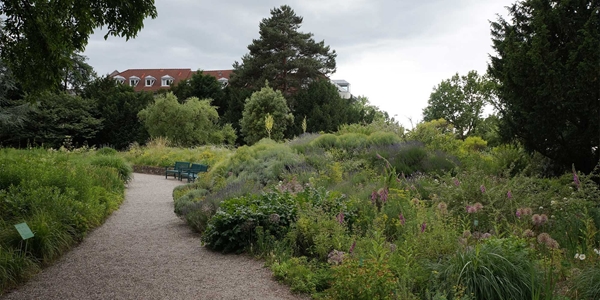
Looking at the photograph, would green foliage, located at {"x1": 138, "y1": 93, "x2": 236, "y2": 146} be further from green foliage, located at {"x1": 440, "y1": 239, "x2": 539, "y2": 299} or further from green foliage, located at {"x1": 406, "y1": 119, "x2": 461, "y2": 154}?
green foliage, located at {"x1": 440, "y1": 239, "x2": 539, "y2": 299}

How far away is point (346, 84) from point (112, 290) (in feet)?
242

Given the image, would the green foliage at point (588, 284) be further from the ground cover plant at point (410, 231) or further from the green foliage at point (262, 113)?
the green foliage at point (262, 113)

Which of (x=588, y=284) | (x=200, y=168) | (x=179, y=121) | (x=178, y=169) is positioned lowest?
(x=178, y=169)

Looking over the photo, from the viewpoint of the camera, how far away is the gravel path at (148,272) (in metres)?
4.34

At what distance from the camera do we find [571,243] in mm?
4719

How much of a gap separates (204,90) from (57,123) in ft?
37.5

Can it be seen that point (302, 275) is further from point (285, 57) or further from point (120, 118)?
point (120, 118)

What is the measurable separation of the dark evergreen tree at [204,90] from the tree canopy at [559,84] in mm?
30182

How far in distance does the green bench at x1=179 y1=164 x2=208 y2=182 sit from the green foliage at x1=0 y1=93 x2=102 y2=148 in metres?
18.2

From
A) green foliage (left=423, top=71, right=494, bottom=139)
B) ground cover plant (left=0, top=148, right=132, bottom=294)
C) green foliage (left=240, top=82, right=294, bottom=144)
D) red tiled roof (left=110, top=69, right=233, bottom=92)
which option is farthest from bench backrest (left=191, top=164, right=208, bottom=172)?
red tiled roof (left=110, top=69, right=233, bottom=92)

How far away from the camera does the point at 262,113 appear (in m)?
29.8

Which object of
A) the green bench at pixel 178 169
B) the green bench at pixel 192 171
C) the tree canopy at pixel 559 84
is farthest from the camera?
the green bench at pixel 178 169

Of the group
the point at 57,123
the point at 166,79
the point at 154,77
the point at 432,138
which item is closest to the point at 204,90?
the point at 57,123

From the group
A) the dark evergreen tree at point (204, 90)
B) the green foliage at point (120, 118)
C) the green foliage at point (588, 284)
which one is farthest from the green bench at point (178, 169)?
the dark evergreen tree at point (204, 90)
